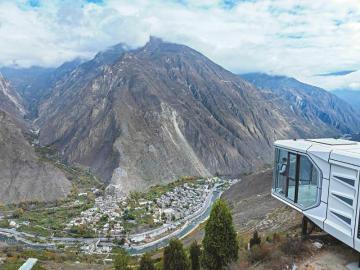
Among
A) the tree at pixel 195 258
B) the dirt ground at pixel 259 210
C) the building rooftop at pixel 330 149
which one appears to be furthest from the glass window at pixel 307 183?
the tree at pixel 195 258

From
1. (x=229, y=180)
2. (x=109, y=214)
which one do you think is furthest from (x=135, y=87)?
(x=109, y=214)

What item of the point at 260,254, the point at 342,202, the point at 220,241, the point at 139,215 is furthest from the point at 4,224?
the point at 342,202

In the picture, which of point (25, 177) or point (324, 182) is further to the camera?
point (25, 177)

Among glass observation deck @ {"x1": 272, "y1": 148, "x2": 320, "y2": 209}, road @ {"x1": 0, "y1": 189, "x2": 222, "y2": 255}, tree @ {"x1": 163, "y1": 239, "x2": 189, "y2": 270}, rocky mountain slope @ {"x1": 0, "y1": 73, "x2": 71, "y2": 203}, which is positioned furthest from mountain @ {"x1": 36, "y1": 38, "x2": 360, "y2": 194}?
glass observation deck @ {"x1": 272, "y1": 148, "x2": 320, "y2": 209}

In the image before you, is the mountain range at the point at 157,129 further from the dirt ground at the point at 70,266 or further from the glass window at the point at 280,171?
the glass window at the point at 280,171

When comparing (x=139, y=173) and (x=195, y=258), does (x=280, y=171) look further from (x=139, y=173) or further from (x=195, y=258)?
(x=139, y=173)

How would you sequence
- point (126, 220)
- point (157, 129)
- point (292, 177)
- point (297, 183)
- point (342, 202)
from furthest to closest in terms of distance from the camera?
point (157, 129) < point (126, 220) < point (292, 177) < point (297, 183) < point (342, 202)
